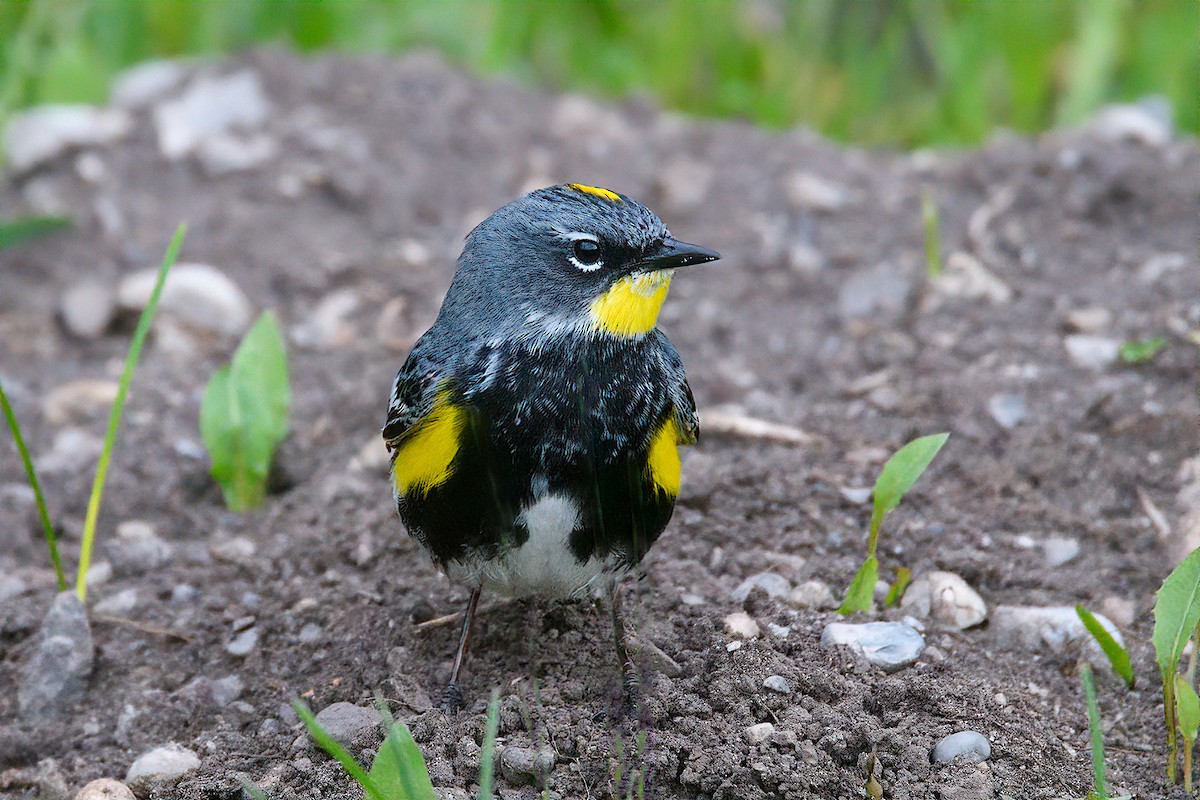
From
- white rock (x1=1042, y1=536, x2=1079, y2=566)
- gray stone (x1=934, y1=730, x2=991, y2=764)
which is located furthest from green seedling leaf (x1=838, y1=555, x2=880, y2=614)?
white rock (x1=1042, y1=536, x2=1079, y2=566)

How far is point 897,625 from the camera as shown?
3.56 m

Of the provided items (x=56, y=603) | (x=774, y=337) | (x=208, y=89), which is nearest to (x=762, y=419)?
(x=774, y=337)

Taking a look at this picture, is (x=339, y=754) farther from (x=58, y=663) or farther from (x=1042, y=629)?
(x=1042, y=629)

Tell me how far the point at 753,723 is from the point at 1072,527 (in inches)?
62.8

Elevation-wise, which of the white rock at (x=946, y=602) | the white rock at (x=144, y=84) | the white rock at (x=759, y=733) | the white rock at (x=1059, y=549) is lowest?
the white rock at (x=1059, y=549)

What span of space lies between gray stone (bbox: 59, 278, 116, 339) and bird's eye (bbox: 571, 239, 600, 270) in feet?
9.69

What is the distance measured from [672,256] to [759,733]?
4.19ft

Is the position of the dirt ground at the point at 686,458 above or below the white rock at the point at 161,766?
above

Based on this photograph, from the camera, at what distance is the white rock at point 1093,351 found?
4.91 meters

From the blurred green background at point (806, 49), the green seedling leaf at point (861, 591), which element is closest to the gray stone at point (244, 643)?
the green seedling leaf at point (861, 591)

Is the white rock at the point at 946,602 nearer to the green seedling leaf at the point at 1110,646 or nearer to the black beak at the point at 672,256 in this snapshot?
the green seedling leaf at the point at 1110,646

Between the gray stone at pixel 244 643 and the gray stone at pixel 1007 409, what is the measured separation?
8.60 ft

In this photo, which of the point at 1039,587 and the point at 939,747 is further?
the point at 1039,587

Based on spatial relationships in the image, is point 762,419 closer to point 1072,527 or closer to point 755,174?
point 1072,527
